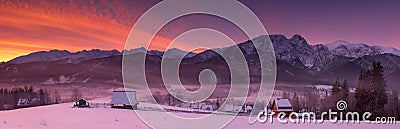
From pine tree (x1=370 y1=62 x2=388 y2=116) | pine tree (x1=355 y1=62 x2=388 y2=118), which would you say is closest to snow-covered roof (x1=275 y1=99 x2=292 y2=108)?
pine tree (x1=355 y1=62 x2=388 y2=118)

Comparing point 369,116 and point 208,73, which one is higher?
point 208,73

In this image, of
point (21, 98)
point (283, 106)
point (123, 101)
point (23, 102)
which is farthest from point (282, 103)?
point (21, 98)

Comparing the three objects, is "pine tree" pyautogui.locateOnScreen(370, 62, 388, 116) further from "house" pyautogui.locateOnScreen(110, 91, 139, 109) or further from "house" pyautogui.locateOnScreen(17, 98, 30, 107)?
"house" pyautogui.locateOnScreen(17, 98, 30, 107)

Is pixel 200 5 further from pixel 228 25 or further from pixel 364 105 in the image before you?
pixel 364 105

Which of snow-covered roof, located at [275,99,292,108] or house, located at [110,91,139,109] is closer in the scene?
house, located at [110,91,139,109]

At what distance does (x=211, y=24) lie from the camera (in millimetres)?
24875

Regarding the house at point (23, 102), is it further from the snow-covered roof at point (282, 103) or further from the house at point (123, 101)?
the snow-covered roof at point (282, 103)

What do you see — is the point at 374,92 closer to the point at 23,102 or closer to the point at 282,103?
the point at 282,103

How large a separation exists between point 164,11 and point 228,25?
561 cm

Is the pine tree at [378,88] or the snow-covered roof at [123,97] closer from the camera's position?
the pine tree at [378,88]

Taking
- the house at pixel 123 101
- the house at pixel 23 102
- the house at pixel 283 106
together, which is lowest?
the house at pixel 23 102

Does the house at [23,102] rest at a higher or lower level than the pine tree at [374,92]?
lower

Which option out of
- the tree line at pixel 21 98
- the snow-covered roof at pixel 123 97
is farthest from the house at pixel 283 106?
the tree line at pixel 21 98

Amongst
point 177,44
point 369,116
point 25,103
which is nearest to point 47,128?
point 177,44
